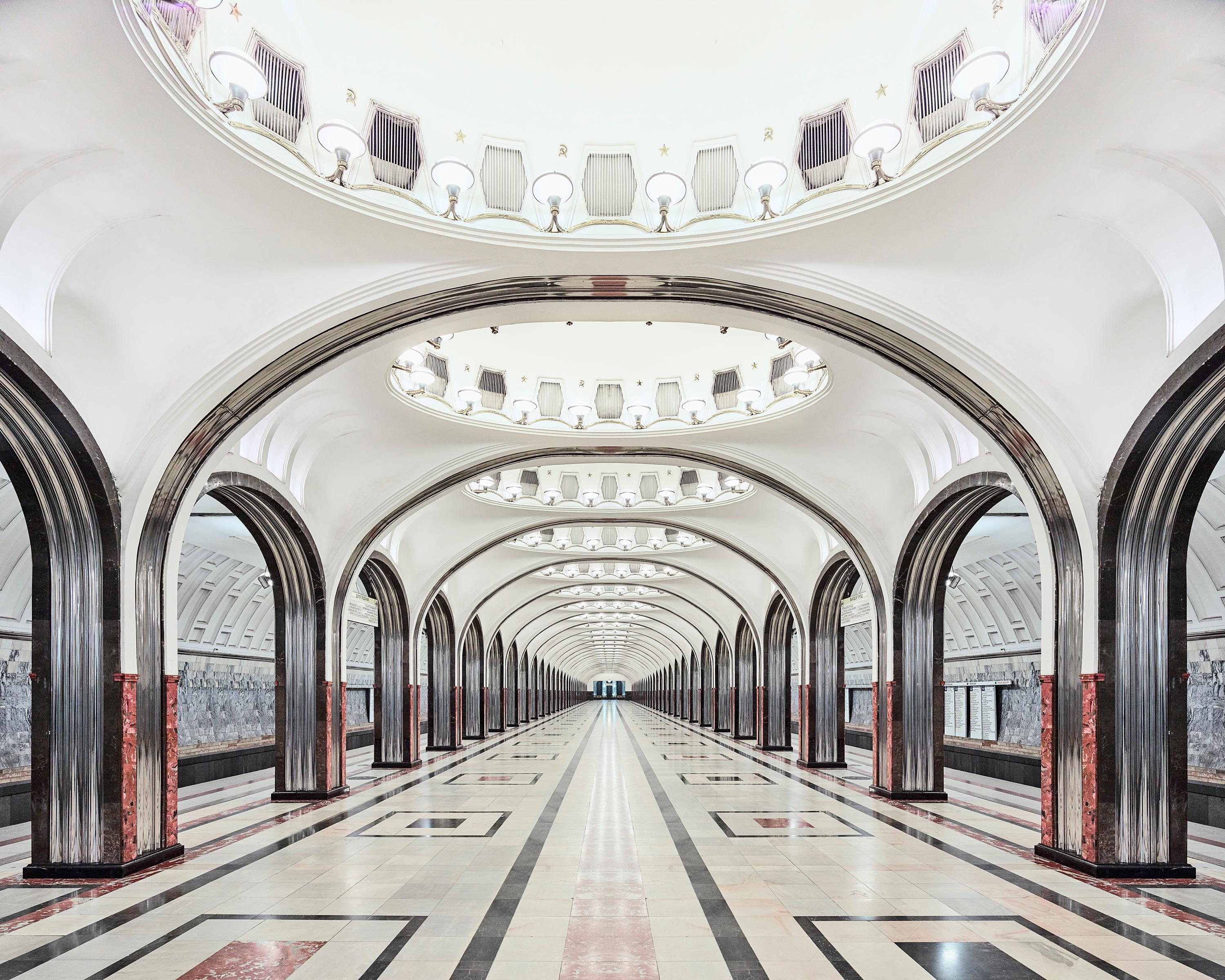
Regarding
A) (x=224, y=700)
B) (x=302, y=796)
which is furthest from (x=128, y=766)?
(x=224, y=700)

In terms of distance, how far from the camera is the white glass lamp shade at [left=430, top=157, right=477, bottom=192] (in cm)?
855

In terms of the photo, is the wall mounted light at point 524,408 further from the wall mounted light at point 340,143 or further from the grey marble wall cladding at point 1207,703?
the grey marble wall cladding at point 1207,703

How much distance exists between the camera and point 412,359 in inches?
517

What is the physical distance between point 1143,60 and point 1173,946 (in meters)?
6.47

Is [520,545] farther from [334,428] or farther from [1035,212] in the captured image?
[1035,212]

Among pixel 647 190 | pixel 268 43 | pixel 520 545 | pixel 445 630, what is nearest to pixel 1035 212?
pixel 647 190

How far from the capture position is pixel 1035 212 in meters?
8.23

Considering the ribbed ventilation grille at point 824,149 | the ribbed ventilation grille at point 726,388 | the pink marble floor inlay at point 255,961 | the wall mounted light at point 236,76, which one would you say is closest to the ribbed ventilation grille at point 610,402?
the ribbed ventilation grille at point 726,388

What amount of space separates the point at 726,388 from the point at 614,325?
2112 millimetres

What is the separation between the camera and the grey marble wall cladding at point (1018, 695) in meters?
19.9

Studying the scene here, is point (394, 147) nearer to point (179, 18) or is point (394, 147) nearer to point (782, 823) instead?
point (179, 18)

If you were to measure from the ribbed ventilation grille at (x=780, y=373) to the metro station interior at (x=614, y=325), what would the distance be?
0.10 metres

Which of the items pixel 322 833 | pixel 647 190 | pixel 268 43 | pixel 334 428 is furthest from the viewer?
pixel 334 428

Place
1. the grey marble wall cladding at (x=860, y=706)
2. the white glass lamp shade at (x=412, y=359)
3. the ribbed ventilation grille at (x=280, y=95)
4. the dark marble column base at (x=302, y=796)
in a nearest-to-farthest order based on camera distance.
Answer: the ribbed ventilation grille at (x=280, y=95)
the white glass lamp shade at (x=412, y=359)
the dark marble column base at (x=302, y=796)
the grey marble wall cladding at (x=860, y=706)
